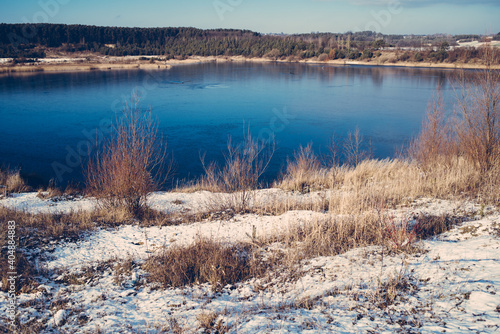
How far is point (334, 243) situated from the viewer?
4.45 metres

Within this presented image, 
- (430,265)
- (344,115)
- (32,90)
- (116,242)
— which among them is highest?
(32,90)

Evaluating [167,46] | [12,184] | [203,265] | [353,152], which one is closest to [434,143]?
[353,152]

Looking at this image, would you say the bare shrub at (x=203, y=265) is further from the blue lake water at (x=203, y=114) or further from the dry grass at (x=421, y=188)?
the blue lake water at (x=203, y=114)

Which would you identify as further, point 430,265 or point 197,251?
point 197,251

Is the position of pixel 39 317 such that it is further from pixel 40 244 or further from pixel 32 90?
pixel 32 90

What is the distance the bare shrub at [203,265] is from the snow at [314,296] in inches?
5.1

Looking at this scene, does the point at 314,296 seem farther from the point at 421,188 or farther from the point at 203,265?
the point at 421,188

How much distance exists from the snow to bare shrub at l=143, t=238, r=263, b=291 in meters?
0.13

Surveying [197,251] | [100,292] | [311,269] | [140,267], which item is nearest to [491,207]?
[311,269]

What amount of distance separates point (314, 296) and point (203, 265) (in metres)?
1.40

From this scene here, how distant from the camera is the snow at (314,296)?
9.29 feet

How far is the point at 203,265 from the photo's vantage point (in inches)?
157

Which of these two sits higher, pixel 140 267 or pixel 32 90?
pixel 32 90

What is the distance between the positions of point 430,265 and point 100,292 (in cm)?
364
